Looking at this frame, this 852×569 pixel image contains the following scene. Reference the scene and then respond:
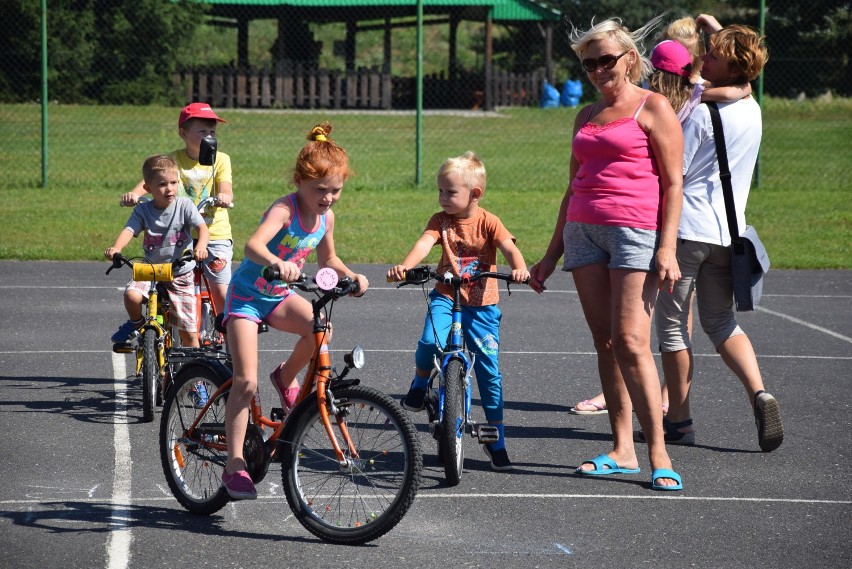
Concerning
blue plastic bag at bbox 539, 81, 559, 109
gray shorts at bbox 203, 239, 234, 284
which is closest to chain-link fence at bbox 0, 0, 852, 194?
blue plastic bag at bbox 539, 81, 559, 109

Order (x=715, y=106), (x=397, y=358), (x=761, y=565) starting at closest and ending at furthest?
1. (x=761, y=565)
2. (x=715, y=106)
3. (x=397, y=358)

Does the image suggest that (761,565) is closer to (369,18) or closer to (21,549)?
(21,549)

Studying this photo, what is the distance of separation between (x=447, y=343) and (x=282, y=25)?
3223 centimetres

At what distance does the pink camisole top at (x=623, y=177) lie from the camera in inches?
230

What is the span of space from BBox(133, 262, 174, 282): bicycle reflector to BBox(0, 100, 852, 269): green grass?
21.2 feet

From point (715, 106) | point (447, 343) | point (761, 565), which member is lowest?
point (761, 565)

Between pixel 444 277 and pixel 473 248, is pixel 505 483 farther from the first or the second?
pixel 473 248

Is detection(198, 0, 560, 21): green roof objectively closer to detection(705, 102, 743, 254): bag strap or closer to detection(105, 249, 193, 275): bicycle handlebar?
detection(105, 249, 193, 275): bicycle handlebar

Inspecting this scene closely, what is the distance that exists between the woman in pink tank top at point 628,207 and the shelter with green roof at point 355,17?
27.2 meters

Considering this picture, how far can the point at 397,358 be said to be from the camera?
892cm

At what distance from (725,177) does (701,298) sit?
27.4 inches

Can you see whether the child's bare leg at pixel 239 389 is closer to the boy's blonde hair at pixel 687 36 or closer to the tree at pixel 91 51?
the boy's blonde hair at pixel 687 36

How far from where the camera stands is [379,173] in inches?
868

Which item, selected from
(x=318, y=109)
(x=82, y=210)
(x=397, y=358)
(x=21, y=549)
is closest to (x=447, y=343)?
(x=21, y=549)
